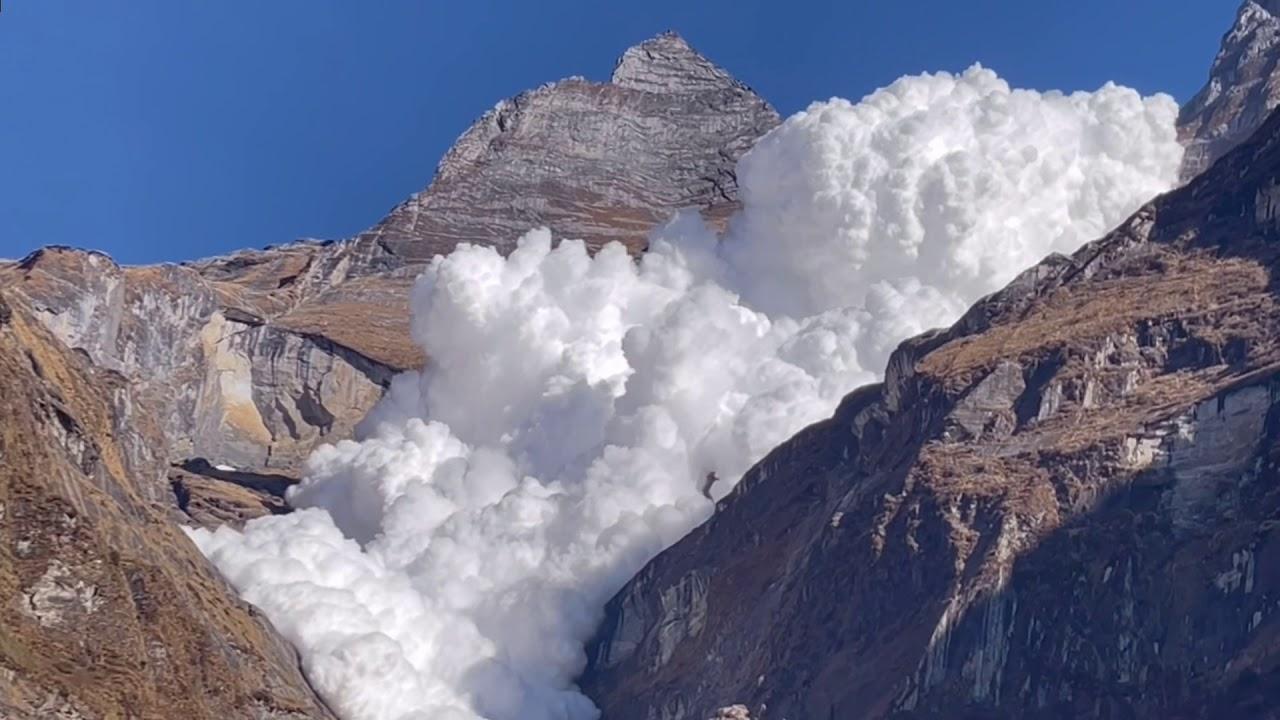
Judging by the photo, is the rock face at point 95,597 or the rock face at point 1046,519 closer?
the rock face at point 1046,519

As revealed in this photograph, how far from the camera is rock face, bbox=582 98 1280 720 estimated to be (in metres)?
153

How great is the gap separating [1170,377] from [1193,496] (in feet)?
34.3

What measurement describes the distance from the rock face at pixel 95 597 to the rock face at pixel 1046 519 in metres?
21.0

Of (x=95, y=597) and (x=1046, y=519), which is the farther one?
(x=95, y=597)

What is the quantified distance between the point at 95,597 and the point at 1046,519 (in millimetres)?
40033

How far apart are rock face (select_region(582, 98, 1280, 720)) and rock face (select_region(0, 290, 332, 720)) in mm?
21008

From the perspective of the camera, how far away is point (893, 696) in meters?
158

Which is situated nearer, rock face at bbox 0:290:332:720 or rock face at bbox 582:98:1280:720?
rock face at bbox 582:98:1280:720

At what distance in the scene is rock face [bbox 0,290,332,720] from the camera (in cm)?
16300

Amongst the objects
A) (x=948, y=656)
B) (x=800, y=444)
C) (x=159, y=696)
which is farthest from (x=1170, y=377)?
(x=159, y=696)

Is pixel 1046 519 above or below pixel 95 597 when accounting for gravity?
below

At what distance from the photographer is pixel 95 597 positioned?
169 metres

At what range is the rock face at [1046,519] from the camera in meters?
153

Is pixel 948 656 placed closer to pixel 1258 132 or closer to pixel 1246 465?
pixel 1246 465
